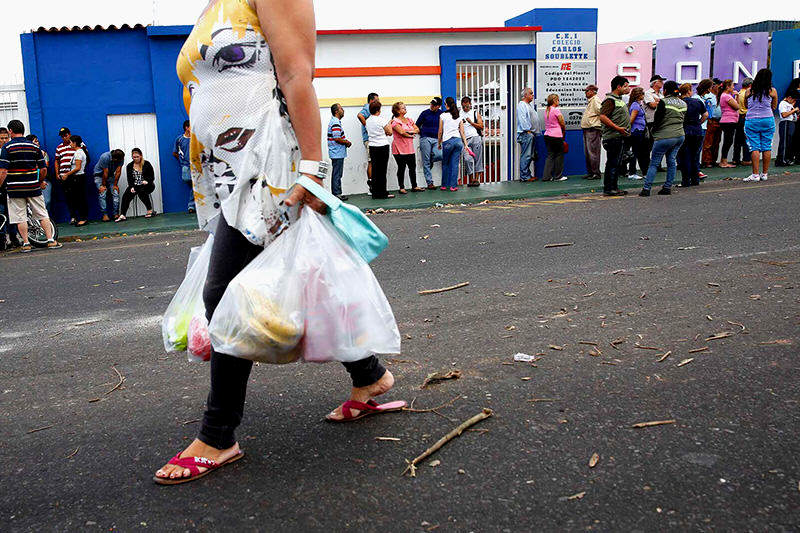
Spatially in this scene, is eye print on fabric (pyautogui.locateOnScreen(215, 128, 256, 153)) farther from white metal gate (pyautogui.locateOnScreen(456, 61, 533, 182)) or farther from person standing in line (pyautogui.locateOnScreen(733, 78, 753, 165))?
person standing in line (pyautogui.locateOnScreen(733, 78, 753, 165))

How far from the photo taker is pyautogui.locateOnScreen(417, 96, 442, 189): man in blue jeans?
1577 cm

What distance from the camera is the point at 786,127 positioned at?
17.4m

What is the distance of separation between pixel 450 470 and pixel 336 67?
48.0 feet

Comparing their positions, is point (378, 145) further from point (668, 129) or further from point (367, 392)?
point (367, 392)

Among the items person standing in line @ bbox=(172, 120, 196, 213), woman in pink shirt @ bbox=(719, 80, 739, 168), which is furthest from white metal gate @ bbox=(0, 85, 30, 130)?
woman in pink shirt @ bbox=(719, 80, 739, 168)

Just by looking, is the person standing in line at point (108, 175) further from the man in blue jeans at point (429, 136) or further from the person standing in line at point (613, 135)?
the person standing in line at point (613, 135)

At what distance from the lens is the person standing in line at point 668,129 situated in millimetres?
12039

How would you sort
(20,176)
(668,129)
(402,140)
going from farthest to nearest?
1. (402,140)
2. (668,129)
3. (20,176)

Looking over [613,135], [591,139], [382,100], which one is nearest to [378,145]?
[382,100]

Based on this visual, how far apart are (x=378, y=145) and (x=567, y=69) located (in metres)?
5.81

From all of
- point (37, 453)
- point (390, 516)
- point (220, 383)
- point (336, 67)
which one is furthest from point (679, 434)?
point (336, 67)

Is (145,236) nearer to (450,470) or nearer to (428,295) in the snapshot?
(428,295)

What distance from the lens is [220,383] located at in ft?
8.68

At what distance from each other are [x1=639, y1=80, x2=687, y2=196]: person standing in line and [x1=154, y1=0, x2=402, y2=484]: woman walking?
10.5 meters
